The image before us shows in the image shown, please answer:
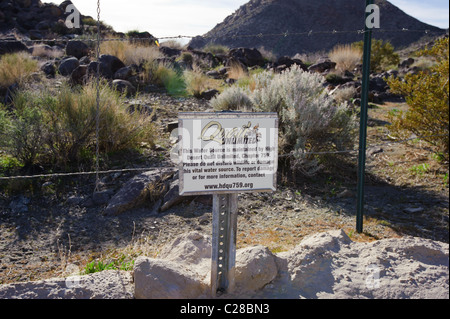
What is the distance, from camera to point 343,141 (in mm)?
6086

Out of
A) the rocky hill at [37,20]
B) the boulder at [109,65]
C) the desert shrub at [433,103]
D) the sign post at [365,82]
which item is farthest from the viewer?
the rocky hill at [37,20]

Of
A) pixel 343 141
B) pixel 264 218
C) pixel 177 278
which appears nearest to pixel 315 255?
pixel 177 278

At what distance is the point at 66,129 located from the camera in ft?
18.2

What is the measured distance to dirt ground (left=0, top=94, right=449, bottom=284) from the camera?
376 centimetres

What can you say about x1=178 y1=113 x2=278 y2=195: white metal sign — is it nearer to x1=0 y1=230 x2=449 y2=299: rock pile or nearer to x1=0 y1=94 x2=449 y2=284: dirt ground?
x1=0 y1=230 x2=449 y2=299: rock pile

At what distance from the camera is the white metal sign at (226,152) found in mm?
2539

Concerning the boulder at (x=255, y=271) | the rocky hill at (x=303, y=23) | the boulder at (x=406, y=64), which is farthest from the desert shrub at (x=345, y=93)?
the rocky hill at (x=303, y=23)

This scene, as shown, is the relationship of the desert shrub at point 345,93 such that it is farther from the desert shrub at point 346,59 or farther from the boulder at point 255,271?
the boulder at point 255,271

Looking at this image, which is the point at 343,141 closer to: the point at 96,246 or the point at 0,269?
the point at 96,246

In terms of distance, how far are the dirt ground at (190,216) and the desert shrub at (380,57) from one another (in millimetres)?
13808

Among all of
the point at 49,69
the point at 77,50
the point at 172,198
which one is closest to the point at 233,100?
the point at 172,198

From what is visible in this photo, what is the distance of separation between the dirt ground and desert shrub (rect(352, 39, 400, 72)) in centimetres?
1381

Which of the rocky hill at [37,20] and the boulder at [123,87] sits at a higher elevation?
the rocky hill at [37,20]

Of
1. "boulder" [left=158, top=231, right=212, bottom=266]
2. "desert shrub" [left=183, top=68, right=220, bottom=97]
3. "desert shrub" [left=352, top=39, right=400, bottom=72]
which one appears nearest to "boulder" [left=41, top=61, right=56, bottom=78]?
"desert shrub" [left=183, top=68, right=220, bottom=97]
